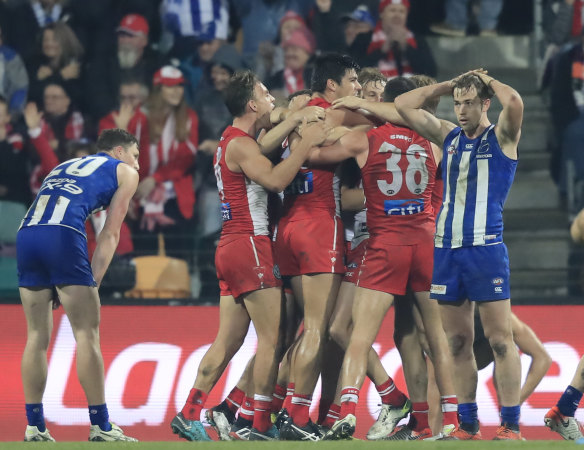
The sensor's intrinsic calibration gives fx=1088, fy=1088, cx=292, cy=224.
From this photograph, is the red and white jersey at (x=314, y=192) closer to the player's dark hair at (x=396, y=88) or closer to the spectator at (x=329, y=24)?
the player's dark hair at (x=396, y=88)

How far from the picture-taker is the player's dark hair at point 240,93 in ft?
25.6

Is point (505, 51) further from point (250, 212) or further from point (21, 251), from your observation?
point (21, 251)

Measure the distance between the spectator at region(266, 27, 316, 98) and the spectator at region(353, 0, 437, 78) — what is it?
56 cm

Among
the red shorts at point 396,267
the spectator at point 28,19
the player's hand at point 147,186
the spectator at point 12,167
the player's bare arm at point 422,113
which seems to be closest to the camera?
the player's bare arm at point 422,113

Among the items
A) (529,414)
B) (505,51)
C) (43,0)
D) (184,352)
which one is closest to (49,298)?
(184,352)

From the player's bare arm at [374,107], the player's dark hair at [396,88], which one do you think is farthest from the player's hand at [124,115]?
the player's bare arm at [374,107]

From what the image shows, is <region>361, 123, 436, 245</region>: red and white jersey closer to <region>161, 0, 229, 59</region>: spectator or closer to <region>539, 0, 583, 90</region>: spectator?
<region>161, 0, 229, 59</region>: spectator

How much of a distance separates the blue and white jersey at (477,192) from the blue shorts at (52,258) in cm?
245

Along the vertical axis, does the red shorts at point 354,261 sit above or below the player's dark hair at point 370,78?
below

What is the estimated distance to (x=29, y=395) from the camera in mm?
7535

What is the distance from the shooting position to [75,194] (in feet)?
24.9

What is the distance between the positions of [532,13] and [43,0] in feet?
19.8

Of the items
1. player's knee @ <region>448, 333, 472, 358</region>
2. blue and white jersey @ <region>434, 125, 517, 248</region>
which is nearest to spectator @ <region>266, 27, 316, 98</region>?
blue and white jersey @ <region>434, 125, 517, 248</region>

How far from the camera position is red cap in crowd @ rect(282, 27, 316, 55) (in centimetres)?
1237
